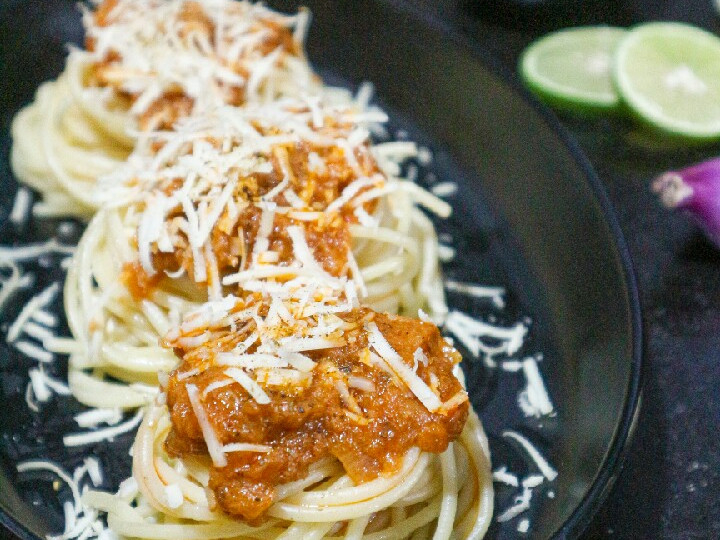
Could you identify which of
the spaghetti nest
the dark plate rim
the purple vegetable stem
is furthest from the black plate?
the purple vegetable stem

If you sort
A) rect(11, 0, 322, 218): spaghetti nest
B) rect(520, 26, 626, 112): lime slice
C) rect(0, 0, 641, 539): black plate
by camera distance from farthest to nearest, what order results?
rect(520, 26, 626, 112): lime slice, rect(11, 0, 322, 218): spaghetti nest, rect(0, 0, 641, 539): black plate

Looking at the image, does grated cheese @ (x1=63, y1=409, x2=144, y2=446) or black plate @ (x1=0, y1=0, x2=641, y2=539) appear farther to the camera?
grated cheese @ (x1=63, y1=409, x2=144, y2=446)

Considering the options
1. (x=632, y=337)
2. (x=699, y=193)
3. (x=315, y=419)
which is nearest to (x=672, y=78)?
(x=699, y=193)

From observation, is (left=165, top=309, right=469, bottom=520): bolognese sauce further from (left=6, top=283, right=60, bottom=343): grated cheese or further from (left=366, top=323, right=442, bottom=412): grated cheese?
(left=6, top=283, right=60, bottom=343): grated cheese

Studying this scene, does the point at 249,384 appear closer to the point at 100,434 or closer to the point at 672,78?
the point at 100,434

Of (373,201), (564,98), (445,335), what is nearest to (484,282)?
(445,335)

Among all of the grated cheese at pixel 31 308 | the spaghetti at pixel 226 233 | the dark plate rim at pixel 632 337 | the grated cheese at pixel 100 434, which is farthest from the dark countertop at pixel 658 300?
the grated cheese at pixel 31 308

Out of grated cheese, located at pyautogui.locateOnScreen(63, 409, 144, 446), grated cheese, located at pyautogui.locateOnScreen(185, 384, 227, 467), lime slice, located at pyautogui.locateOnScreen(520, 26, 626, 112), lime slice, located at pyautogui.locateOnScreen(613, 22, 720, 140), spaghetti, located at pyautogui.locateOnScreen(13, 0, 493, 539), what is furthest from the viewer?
lime slice, located at pyautogui.locateOnScreen(520, 26, 626, 112)
